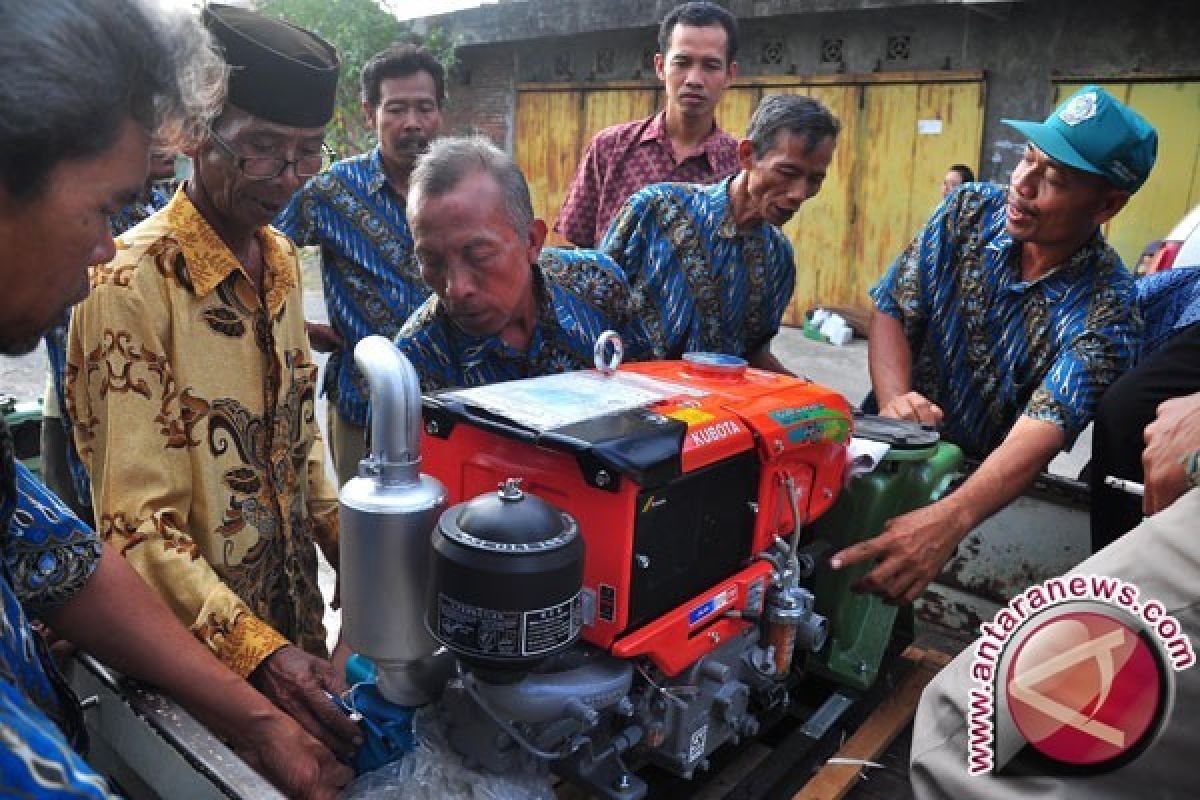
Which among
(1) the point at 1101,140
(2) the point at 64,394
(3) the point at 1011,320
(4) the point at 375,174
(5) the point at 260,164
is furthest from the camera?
(4) the point at 375,174

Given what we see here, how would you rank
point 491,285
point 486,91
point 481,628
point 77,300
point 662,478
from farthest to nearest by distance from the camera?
point 486,91, point 491,285, point 662,478, point 481,628, point 77,300

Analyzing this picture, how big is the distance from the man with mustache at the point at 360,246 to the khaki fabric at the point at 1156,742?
208 cm

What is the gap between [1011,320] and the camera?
7.78 ft

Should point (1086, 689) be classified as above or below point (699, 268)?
below

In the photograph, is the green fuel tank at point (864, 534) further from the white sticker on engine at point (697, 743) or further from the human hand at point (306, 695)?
the human hand at point (306, 695)

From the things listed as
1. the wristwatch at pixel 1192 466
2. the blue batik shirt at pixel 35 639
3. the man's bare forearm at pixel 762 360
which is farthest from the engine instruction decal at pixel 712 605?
the man's bare forearm at pixel 762 360

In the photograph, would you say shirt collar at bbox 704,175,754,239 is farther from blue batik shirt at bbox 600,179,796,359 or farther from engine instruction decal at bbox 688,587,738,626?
engine instruction decal at bbox 688,587,738,626

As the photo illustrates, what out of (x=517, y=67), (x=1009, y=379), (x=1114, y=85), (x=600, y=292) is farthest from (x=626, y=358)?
(x=517, y=67)

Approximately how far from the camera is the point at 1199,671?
28.8 inches

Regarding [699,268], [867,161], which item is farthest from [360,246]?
[867,161]

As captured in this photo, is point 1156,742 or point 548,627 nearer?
point 1156,742

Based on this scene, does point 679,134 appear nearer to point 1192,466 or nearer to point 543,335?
point 543,335

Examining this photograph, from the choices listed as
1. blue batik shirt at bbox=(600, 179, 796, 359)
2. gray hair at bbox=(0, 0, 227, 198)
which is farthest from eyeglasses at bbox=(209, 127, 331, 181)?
blue batik shirt at bbox=(600, 179, 796, 359)

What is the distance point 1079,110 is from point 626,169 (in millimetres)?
1794
